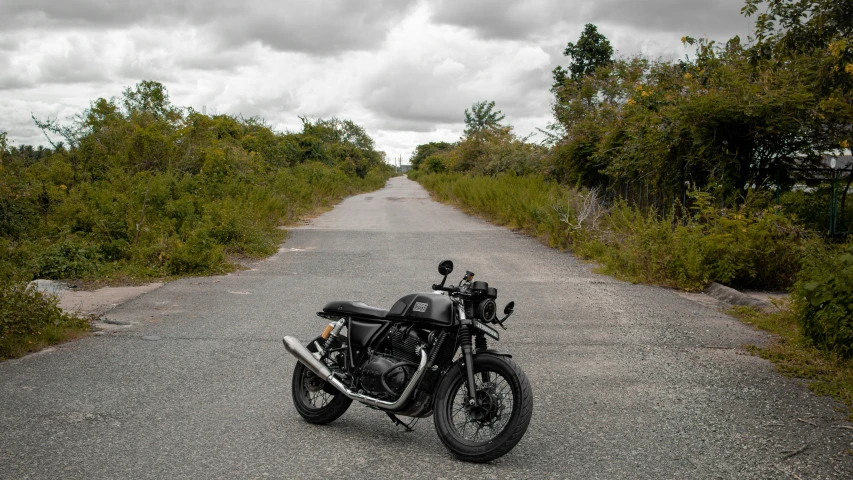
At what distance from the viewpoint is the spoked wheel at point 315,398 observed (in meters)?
4.88

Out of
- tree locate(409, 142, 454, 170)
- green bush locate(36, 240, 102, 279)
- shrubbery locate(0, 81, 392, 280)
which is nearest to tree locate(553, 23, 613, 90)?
shrubbery locate(0, 81, 392, 280)

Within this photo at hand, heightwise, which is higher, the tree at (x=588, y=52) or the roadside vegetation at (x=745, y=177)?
the tree at (x=588, y=52)

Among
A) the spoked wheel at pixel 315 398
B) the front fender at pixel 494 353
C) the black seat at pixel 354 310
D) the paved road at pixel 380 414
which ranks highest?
the black seat at pixel 354 310

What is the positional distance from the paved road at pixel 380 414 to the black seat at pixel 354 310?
781 millimetres

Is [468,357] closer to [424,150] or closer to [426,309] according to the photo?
[426,309]

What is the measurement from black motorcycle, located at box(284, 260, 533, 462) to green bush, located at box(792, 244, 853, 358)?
3400 millimetres

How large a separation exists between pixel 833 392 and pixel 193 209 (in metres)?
12.8

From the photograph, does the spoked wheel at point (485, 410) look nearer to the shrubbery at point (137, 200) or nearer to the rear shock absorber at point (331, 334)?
the rear shock absorber at point (331, 334)

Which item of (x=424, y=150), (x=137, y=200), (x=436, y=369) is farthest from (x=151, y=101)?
(x=424, y=150)

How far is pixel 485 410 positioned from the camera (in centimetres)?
422

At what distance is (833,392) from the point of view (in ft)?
18.1

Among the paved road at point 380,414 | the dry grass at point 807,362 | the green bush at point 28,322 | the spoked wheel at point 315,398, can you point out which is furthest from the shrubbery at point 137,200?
the dry grass at point 807,362

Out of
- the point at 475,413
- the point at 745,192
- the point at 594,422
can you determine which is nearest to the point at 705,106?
the point at 745,192

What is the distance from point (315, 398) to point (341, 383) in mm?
398
